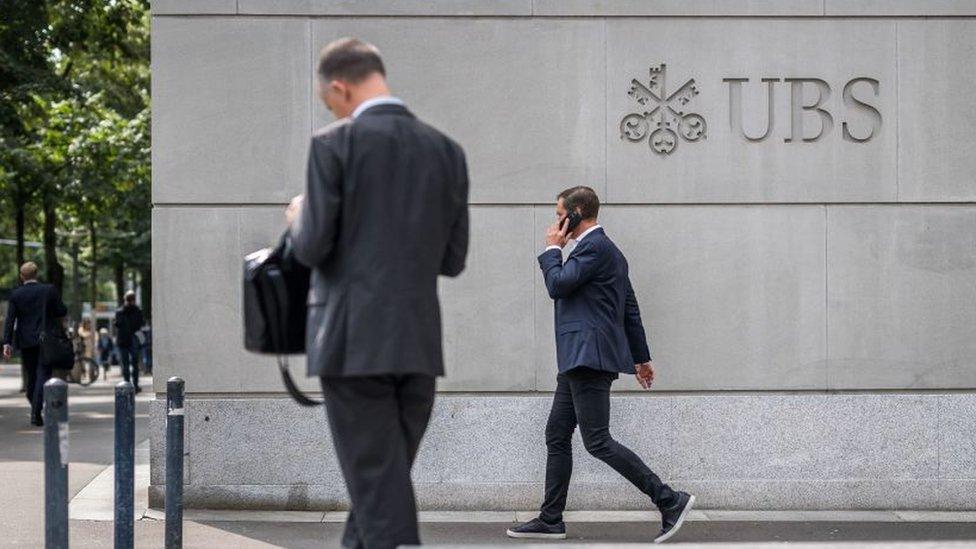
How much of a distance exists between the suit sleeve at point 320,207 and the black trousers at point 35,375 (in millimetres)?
11566

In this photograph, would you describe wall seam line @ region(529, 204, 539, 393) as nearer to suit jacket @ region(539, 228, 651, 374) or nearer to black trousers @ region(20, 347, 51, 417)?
suit jacket @ region(539, 228, 651, 374)

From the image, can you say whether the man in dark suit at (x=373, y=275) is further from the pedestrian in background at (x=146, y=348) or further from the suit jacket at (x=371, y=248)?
the pedestrian in background at (x=146, y=348)

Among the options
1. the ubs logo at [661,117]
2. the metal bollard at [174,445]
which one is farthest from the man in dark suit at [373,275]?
the ubs logo at [661,117]

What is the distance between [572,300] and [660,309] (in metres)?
1.28

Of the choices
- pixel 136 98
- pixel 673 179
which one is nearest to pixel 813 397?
pixel 673 179

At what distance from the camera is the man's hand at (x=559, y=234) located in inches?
298

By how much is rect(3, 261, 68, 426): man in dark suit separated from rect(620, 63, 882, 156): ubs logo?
8.44 metres

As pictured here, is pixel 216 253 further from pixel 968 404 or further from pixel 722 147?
pixel 968 404

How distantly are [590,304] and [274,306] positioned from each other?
11.1 ft

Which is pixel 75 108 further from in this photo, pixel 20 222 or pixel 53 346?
pixel 53 346

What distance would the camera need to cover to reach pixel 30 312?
49.8 ft

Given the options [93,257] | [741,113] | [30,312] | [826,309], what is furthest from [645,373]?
[93,257]

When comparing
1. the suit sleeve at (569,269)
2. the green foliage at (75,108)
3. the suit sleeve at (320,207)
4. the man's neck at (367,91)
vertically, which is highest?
the green foliage at (75,108)

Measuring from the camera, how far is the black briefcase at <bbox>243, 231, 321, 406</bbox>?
4.38m
